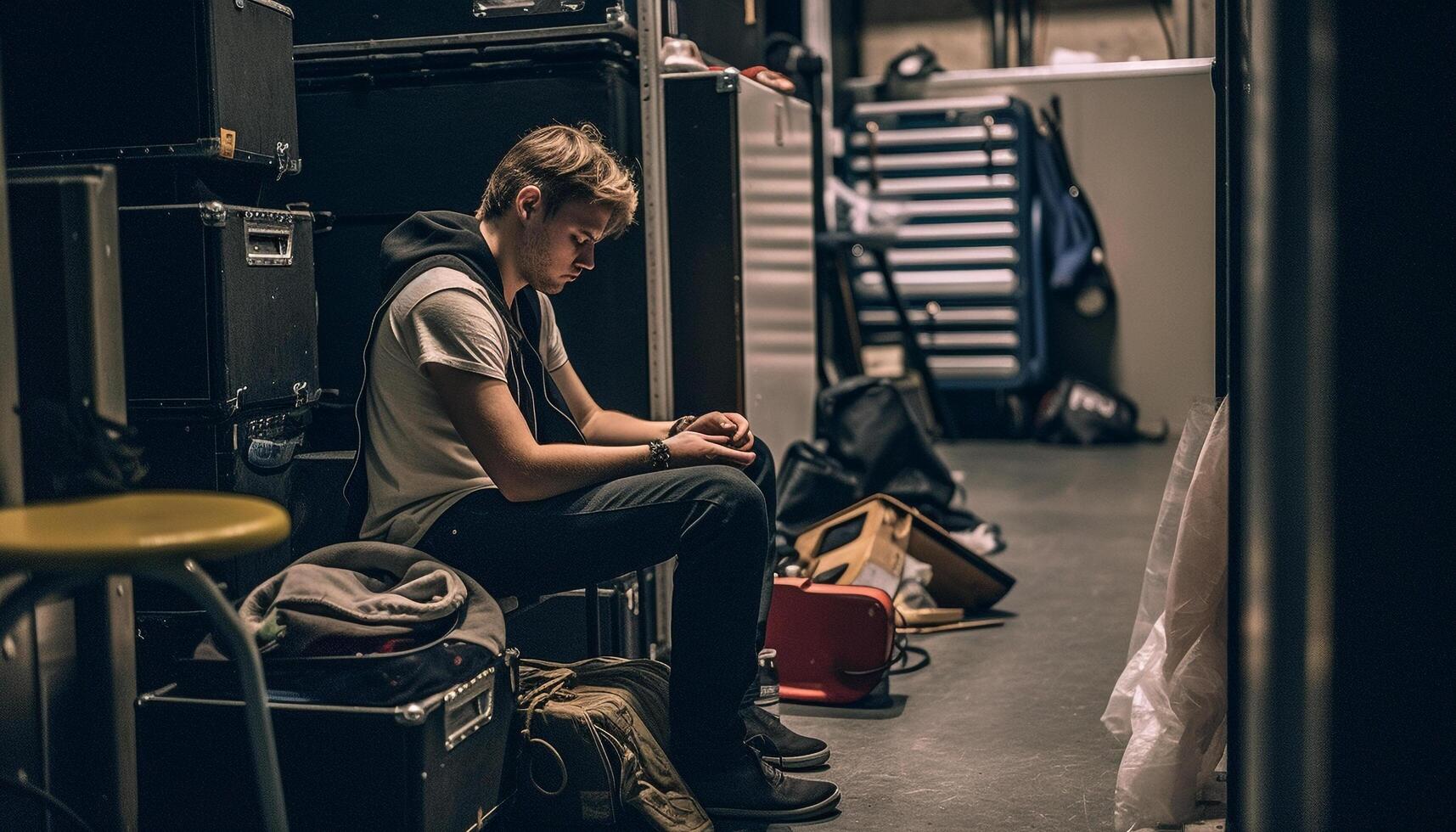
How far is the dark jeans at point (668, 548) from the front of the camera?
7.66 ft

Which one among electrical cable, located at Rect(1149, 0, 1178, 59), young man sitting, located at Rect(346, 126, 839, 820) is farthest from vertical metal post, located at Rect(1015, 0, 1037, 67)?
young man sitting, located at Rect(346, 126, 839, 820)

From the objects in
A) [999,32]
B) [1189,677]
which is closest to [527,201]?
[1189,677]

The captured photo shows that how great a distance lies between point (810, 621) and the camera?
10.0ft

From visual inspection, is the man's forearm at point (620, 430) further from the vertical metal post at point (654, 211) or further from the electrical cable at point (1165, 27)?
the electrical cable at point (1165, 27)

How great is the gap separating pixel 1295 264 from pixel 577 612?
165 centimetres

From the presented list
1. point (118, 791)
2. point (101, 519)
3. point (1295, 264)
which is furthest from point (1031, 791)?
point (101, 519)

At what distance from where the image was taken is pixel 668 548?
2361mm

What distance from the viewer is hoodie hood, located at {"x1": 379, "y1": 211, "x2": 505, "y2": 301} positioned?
7.98ft

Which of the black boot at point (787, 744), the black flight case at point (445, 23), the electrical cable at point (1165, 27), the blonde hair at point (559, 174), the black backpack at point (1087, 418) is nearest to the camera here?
the blonde hair at point (559, 174)

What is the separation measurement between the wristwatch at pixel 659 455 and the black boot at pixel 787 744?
0.46m

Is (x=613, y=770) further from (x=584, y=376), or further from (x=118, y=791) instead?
(x=584, y=376)

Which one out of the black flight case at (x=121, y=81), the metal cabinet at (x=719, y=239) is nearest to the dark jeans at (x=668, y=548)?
the black flight case at (x=121, y=81)

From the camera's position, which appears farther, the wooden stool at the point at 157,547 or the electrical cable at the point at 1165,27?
the electrical cable at the point at 1165,27

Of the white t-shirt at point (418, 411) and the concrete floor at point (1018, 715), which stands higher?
the white t-shirt at point (418, 411)
